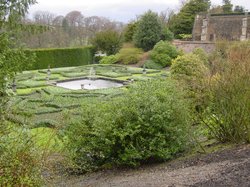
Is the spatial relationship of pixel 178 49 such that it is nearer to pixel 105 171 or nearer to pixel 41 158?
pixel 105 171

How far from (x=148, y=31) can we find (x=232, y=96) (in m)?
33.7

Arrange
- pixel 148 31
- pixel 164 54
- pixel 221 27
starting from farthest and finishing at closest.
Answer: pixel 221 27 → pixel 148 31 → pixel 164 54

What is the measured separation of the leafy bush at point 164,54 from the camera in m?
35.9

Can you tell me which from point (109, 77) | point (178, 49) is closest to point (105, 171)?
point (109, 77)

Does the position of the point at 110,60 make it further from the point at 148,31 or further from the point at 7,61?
the point at 7,61

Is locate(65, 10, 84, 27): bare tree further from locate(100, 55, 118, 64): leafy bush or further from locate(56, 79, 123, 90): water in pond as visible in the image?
locate(56, 79, 123, 90): water in pond

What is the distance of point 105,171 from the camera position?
26.7ft

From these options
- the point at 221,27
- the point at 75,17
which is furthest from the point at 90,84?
the point at 75,17

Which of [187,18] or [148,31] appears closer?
[148,31]

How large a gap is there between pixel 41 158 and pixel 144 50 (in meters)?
37.7

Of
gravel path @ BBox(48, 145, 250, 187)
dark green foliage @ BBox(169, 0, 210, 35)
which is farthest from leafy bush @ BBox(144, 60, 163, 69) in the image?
gravel path @ BBox(48, 145, 250, 187)

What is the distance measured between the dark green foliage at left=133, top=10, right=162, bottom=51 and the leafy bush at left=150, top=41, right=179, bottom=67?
4.67 metres

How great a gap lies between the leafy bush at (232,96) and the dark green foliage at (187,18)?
42525mm

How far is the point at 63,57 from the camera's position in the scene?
40531 mm
